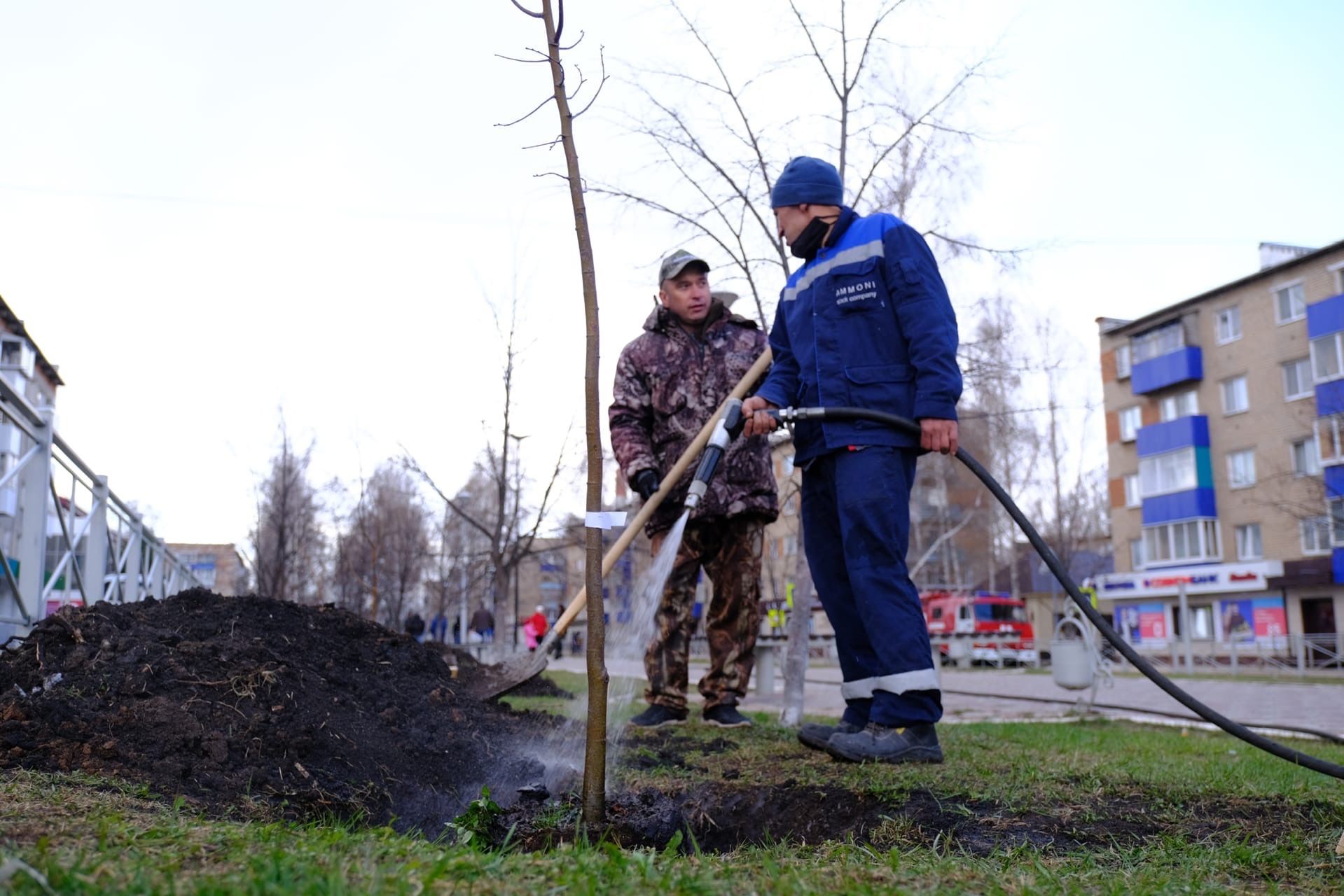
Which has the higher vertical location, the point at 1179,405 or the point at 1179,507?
the point at 1179,405

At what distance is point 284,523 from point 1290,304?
33.1 m

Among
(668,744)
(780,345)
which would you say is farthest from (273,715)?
(780,345)

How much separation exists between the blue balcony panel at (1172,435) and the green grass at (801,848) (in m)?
39.1

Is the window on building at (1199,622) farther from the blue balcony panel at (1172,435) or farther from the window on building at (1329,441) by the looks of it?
the window on building at (1329,441)

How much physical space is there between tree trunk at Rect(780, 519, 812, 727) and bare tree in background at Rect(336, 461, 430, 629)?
12.2 m

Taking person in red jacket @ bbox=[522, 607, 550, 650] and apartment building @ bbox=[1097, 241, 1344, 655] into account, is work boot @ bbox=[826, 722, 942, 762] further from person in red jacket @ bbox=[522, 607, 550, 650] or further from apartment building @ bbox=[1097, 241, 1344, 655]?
apartment building @ bbox=[1097, 241, 1344, 655]

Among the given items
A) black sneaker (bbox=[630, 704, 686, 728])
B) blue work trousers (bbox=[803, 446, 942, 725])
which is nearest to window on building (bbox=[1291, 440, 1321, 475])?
black sneaker (bbox=[630, 704, 686, 728])

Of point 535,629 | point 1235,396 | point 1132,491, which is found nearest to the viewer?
point 535,629

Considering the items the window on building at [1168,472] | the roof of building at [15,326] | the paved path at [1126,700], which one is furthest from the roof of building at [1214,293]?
the roof of building at [15,326]

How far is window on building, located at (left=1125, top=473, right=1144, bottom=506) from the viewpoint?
43.1 m

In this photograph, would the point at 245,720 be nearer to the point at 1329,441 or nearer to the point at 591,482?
the point at 591,482

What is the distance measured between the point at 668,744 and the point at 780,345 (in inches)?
73.2

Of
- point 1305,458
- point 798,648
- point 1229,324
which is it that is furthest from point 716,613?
point 1229,324

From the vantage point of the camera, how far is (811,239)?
4.65 meters
